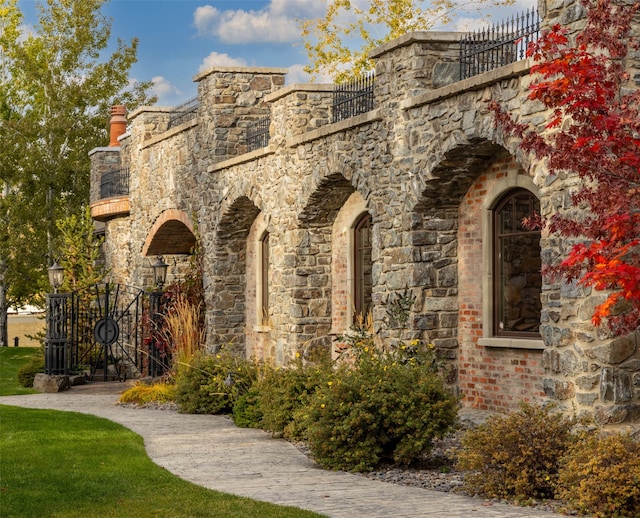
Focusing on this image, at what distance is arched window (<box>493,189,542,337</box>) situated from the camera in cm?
1317

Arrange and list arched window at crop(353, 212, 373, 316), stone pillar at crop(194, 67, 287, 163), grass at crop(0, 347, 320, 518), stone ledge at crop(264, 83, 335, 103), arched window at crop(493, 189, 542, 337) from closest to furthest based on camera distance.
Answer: grass at crop(0, 347, 320, 518) → arched window at crop(493, 189, 542, 337) → arched window at crop(353, 212, 373, 316) → stone ledge at crop(264, 83, 335, 103) → stone pillar at crop(194, 67, 287, 163)

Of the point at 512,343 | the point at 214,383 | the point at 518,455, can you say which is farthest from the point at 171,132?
the point at 518,455

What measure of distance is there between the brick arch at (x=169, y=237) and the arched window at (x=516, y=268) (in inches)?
430

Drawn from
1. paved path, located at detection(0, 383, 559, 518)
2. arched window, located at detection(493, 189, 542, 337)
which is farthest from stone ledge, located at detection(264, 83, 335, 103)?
paved path, located at detection(0, 383, 559, 518)

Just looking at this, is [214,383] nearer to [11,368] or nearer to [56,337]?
[56,337]

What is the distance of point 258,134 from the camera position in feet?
67.1

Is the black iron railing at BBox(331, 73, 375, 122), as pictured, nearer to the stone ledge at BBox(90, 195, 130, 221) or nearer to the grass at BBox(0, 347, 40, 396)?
the grass at BBox(0, 347, 40, 396)

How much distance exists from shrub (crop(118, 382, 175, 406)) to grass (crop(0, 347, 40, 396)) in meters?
3.20

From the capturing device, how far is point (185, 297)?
22.1 metres

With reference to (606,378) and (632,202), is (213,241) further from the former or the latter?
(632,202)

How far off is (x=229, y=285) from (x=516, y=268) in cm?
890

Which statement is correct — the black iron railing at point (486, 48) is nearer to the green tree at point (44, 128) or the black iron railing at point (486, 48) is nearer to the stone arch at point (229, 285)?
the stone arch at point (229, 285)

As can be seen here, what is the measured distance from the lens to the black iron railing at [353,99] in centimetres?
1573

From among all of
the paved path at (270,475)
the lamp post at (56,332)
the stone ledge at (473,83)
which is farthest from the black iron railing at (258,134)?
the stone ledge at (473,83)
